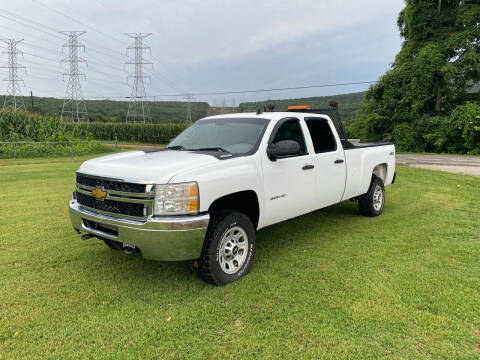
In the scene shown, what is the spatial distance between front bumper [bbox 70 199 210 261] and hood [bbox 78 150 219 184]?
411 mm

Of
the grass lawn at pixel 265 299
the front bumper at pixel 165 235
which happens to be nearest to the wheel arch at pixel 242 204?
the front bumper at pixel 165 235

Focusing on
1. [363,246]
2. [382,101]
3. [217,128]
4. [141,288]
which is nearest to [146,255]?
[141,288]

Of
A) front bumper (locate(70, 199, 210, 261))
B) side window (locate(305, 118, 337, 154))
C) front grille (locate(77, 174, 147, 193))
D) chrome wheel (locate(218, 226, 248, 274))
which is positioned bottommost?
chrome wheel (locate(218, 226, 248, 274))

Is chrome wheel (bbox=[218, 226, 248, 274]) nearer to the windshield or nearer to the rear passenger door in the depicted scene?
the windshield

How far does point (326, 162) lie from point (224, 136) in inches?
61.1

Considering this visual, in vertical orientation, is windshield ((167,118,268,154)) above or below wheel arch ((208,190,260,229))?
above

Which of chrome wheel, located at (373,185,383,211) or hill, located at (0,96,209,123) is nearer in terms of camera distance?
chrome wheel, located at (373,185,383,211)

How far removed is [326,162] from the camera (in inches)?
197

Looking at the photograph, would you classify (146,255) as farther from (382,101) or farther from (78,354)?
(382,101)

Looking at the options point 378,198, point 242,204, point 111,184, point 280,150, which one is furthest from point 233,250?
point 378,198

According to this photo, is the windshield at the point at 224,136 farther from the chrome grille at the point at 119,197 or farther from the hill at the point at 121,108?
the hill at the point at 121,108

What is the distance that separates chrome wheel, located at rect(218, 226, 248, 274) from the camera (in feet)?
12.3

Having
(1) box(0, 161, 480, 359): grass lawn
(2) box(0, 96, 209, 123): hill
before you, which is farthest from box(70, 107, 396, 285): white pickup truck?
(2) box(0, 96, 209, 123): hill

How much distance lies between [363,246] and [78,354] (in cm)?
378
